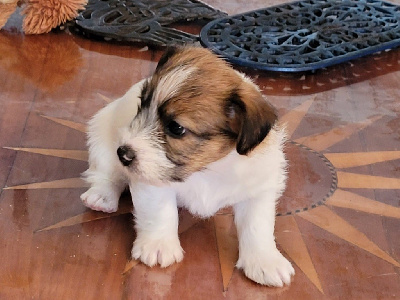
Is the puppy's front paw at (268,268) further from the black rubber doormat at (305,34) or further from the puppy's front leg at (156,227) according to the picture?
the black rubber doormat at (305,34)

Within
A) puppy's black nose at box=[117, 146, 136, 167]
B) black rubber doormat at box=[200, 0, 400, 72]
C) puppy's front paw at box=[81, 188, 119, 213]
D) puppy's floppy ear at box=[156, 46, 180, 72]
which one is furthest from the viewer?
black rubber doormat at box=[200, 0, 400, 72]

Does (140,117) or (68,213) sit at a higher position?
(140,117)

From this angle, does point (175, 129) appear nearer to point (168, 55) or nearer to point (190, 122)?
point (190, 122)

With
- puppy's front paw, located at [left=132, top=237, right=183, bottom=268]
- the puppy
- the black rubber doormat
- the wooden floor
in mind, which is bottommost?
the black rubber doormat

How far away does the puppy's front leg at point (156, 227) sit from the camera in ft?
6.08

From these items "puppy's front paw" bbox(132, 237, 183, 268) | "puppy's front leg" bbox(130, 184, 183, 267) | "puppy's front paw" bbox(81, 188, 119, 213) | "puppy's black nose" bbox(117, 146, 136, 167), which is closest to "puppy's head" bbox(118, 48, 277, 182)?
"puppy's black nose" bbox(117, 146, 136, 167)

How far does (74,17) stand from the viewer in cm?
351

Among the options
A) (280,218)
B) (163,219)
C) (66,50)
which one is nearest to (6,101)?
(66,50)

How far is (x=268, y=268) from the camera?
5.96ft

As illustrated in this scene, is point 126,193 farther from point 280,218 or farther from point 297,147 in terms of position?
point 297,147

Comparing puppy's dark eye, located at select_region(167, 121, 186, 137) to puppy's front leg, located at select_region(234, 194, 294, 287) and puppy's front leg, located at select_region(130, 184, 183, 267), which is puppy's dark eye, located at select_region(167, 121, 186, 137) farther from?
puppy's front leg, located at select_region(234, 194, 294, 287)

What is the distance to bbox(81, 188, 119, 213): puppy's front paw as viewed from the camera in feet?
6.70

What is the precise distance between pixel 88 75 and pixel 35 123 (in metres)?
0.53

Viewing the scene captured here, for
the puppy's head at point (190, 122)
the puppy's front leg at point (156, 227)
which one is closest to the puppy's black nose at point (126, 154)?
the puppy's head at point (190, 122)
